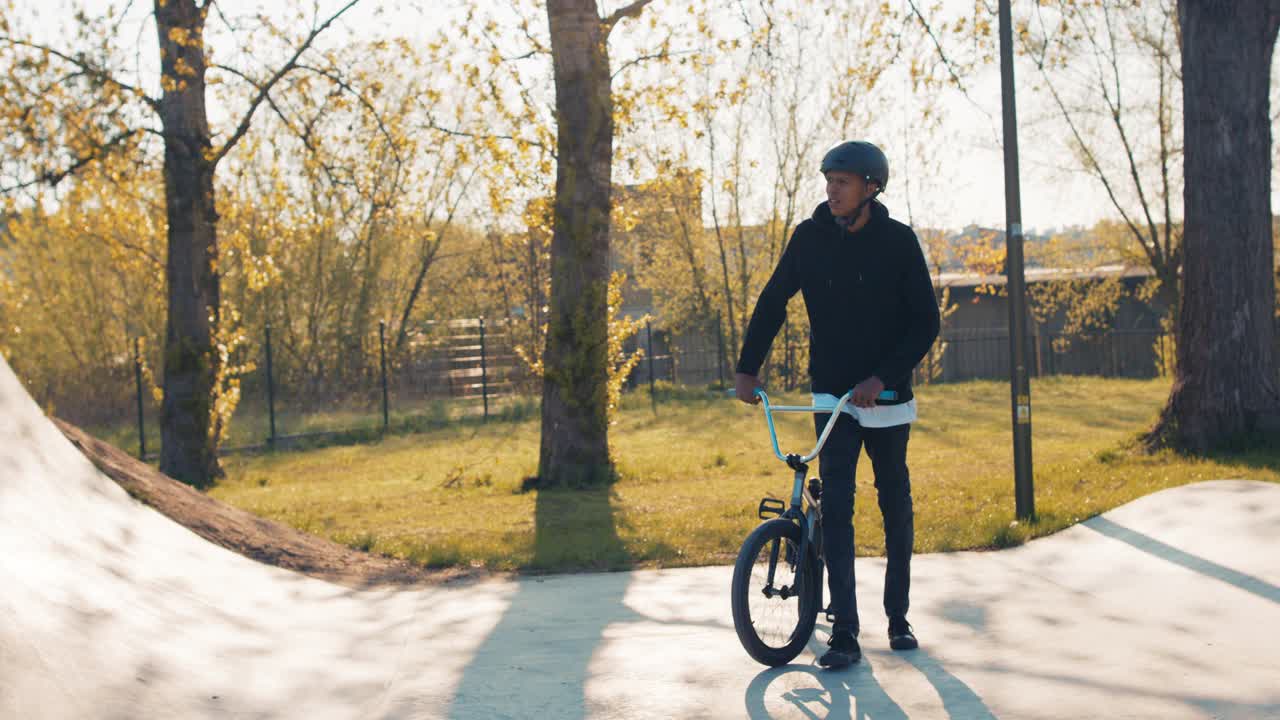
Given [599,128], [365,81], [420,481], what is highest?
[365,81]

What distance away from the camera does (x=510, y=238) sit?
96.7ft

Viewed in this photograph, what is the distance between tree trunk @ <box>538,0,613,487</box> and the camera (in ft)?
38.9

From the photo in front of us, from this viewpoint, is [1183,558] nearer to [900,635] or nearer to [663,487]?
[900,635]

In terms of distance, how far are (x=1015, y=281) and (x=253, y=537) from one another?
582cm

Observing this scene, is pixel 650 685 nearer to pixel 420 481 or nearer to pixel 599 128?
pixel 599 128

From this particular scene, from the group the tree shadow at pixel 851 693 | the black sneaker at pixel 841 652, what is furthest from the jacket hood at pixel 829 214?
the tree shadow at pixel 851 693

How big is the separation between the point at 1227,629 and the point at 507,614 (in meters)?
3.48

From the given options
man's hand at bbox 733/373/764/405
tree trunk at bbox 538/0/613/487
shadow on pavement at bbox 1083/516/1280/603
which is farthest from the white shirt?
tree trunk at bbox 538/0/613/487

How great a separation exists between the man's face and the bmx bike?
79 cm

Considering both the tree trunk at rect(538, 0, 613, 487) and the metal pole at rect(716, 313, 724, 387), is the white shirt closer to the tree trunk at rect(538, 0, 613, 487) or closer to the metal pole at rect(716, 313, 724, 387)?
the tree trunk at rect(538, 0, 613, 487)

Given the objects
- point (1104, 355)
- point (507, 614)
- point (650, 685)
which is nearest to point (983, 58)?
point (507, 614)

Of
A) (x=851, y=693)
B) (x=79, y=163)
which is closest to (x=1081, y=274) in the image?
(x=79, y=163)

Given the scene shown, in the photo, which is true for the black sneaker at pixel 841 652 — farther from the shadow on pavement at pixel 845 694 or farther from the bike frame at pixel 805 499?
the bike frame at pixel 805 499

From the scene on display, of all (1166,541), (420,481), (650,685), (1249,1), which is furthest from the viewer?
(420,481)
